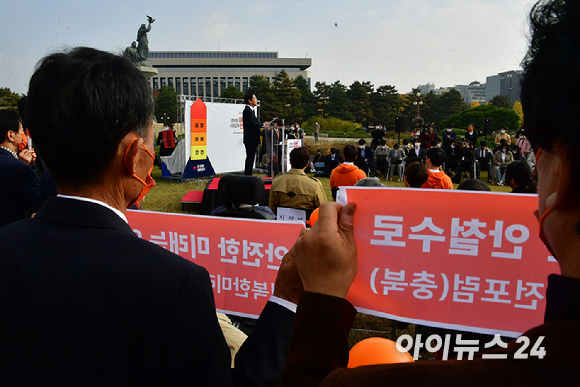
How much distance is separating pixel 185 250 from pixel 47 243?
1.57 metres

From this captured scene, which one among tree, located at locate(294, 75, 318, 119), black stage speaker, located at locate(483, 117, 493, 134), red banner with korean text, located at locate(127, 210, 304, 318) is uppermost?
tree, located at locate(294, 75, 318, 119)

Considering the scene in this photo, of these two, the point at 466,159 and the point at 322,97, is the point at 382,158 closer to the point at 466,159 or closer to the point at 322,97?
the point at 466,159

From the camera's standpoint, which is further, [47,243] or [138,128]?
[138,128]

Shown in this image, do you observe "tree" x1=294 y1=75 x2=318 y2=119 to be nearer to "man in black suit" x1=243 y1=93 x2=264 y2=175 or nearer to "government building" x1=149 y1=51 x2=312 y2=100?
"government building" x1=149 y1=51 x2=312 y2=100

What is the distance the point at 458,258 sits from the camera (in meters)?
1.71

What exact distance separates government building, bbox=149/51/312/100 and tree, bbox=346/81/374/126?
4566 cm

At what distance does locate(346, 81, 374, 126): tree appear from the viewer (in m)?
50.5

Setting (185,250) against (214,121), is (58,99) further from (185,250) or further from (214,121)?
(214,121)

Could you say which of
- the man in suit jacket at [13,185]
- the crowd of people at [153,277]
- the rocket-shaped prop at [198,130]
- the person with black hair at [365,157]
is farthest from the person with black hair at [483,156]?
the crowd of people at [153,277]

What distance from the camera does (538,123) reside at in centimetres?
60

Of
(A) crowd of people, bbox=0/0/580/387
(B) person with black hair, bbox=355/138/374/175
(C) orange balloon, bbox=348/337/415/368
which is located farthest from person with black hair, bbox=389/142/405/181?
(A) crowd of people, bbox=0/0/580/387

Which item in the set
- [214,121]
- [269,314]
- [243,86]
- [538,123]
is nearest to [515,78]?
[538,123]

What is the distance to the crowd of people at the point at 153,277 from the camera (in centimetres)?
56

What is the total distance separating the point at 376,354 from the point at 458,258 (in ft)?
2.12
